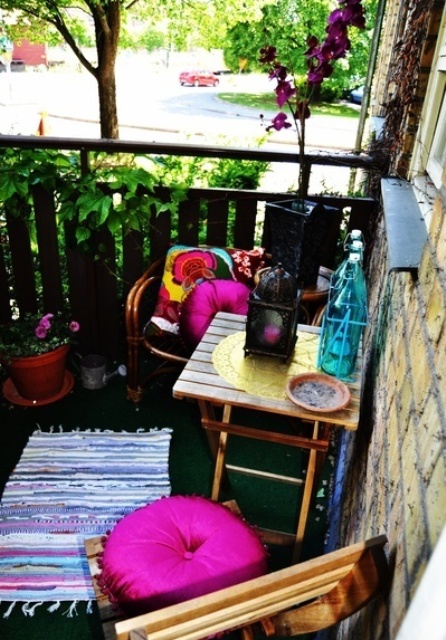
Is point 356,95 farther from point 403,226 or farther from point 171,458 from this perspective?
point 403,226

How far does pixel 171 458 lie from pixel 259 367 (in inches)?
35.3

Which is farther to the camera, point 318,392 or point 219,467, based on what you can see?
point 219,467

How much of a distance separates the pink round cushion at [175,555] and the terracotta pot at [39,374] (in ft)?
4.13

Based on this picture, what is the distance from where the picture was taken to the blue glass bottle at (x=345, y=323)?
4.85 feet

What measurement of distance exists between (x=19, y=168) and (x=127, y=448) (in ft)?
4.68

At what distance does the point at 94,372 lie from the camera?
8.75 ft

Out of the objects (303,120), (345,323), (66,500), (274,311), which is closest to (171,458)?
(66,500)

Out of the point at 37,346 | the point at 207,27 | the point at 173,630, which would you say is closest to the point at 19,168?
the point at 37,346

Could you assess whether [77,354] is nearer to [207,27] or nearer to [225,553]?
[225,553]

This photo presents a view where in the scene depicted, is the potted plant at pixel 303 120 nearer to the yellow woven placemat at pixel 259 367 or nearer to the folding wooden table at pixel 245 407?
the folding wooden table at pixel 245 407

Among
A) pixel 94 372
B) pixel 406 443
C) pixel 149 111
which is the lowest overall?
pixel 149 111

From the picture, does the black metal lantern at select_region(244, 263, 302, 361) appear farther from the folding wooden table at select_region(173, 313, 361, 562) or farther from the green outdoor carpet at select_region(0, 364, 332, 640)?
the green outdoor carpet at select_region(0, 364, 332, 640)

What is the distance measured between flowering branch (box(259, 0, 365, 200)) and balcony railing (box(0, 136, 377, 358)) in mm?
503

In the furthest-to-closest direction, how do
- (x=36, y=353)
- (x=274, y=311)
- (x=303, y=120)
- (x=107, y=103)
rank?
(x=107, y=103), (x=36, y=353), (x=303, y=120), (x=274, y=311)
